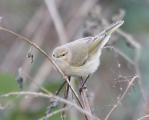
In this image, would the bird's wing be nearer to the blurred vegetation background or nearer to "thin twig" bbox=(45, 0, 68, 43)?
"thin twig" bbox=(45, 0, 68, 43)

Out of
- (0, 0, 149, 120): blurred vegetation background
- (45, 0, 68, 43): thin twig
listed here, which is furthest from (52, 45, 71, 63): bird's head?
(0, 0, 149, 120): blurred vegetation background

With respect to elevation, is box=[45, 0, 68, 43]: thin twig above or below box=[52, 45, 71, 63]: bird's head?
above

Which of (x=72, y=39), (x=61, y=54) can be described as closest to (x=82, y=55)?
(x=61, y=54)

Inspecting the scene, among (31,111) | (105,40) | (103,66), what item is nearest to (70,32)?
(103,66)

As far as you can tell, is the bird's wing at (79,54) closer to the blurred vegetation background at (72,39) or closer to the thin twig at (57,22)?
the thin twig at (57,22)

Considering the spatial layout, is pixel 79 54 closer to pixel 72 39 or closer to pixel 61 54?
pixel 61 54

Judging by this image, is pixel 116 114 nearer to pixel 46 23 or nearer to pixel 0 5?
pixel 46 23

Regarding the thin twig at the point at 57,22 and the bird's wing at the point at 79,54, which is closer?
the bird's wing at the point at 79,54

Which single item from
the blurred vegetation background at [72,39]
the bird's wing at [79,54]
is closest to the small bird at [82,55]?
the bird's wing at [79,54]
